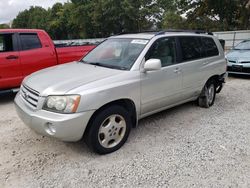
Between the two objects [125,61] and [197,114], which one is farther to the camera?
[197,114]

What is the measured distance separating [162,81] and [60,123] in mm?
1846

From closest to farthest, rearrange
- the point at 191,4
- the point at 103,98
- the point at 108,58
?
the point at 103,98, the point at 108,58, the point at 191,4

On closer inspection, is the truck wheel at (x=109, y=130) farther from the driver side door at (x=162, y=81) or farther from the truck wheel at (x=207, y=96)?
the truck wheel at (x=207, y=96)

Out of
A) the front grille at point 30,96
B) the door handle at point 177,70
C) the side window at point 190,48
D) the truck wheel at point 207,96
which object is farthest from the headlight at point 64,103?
the truck wheel at point 207,96

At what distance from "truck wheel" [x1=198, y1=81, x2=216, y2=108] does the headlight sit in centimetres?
318

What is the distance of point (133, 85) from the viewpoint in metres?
3.55

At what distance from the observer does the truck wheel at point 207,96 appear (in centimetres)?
525

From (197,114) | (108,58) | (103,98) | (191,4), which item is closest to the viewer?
(103,98)

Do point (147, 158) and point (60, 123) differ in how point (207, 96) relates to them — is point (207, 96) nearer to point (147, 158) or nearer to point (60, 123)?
point (147, 158)

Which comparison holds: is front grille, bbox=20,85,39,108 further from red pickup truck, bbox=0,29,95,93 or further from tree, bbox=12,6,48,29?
tree, bbox=12,6,48,29

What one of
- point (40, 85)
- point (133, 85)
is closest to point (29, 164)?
point (40, 85)

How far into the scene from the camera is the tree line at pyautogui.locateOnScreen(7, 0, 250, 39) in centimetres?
2020

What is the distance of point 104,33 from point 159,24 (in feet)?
29.3

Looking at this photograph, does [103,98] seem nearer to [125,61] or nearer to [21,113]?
[125,61]
